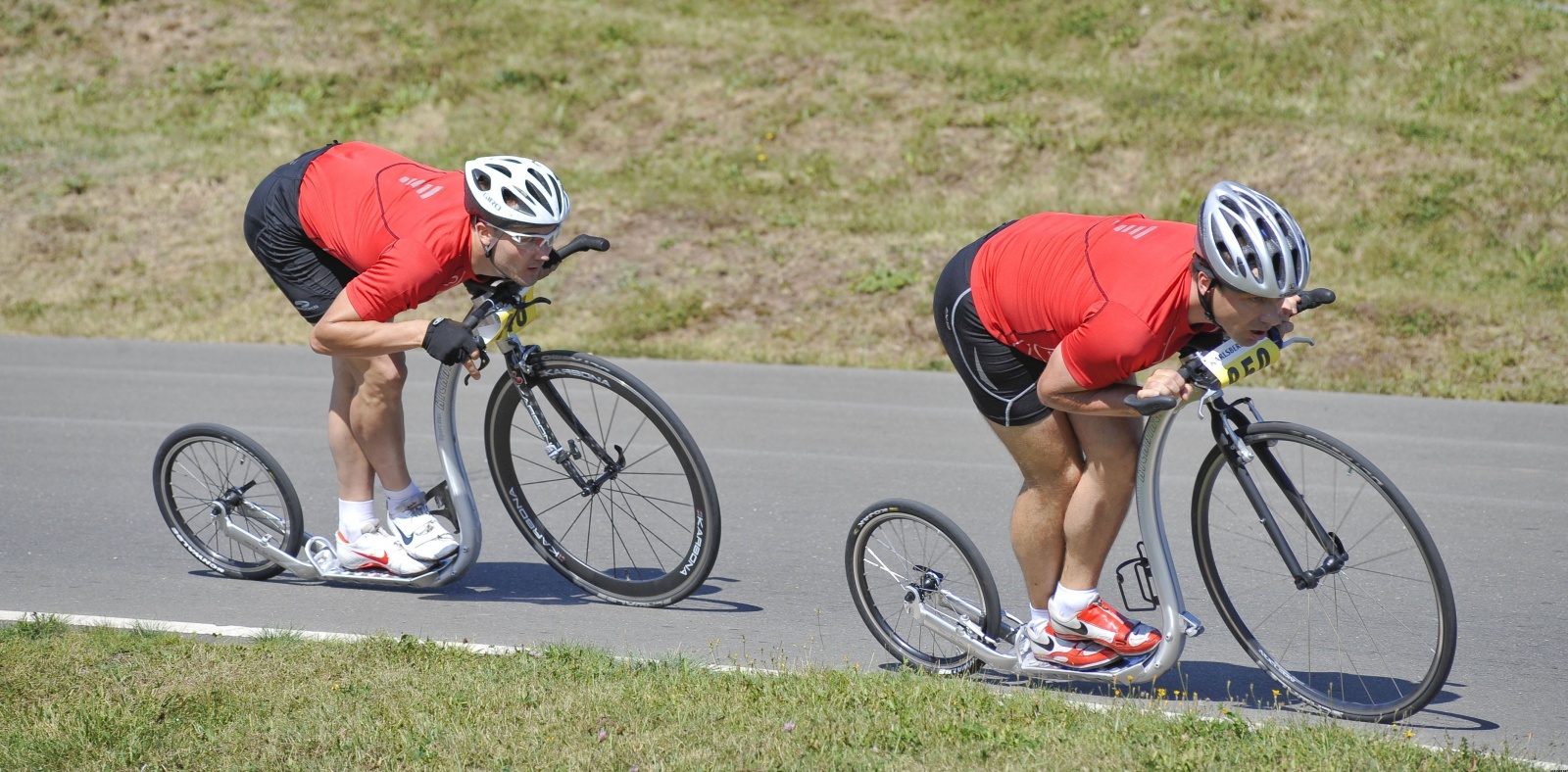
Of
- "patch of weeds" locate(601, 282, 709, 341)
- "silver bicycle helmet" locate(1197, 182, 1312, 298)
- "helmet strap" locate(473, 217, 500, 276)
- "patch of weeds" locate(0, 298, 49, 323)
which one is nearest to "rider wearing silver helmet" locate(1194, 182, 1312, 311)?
"silver bicycle helmet" locate(1197, 182, 1312, 298)

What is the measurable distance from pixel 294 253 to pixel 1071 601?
124 inches

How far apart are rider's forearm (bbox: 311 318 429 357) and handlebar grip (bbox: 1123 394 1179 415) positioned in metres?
2.37

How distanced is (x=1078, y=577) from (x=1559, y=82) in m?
13.8

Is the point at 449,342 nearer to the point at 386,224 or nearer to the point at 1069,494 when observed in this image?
the point at 386,224

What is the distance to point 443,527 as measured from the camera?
19.8ft

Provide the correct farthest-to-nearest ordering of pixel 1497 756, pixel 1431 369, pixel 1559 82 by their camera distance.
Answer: pixel 1559 82 → pixel 1431 369 → pixel 1497 756

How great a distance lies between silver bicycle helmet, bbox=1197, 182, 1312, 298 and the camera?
3926 millimetres

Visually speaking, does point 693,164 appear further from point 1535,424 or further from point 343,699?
point 343,699

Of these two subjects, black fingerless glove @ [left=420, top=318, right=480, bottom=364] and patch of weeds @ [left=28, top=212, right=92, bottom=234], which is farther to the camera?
patch of weeds @ [left=28, top=212, right=92, bottom=234]

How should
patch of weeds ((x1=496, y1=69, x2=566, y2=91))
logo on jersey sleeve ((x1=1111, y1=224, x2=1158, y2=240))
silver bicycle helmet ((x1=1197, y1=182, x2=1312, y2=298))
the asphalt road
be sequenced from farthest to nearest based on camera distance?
patch of weeds ((x1=496, y1=69, x2=566, y2=91)), the asphalt road, logo on jersey sleeve ((x1=1111, y1=224, x2=1158, y2=240)), silver bicycle helmet ((x1=1197, y1=182, x2=1312, y2=298))

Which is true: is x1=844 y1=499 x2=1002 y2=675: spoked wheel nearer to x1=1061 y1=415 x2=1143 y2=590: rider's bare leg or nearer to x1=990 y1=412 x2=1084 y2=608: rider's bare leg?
x1=990 y1=412 x2=1084 y2=608: rider's bare leg

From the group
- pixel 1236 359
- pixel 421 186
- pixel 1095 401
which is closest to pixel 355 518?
pixel 421 186

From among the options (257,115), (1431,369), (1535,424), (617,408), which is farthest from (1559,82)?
(257,115)

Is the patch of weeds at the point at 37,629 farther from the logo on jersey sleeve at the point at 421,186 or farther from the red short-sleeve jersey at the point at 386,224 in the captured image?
the logo on jersey sleeve at the point at 421,186
